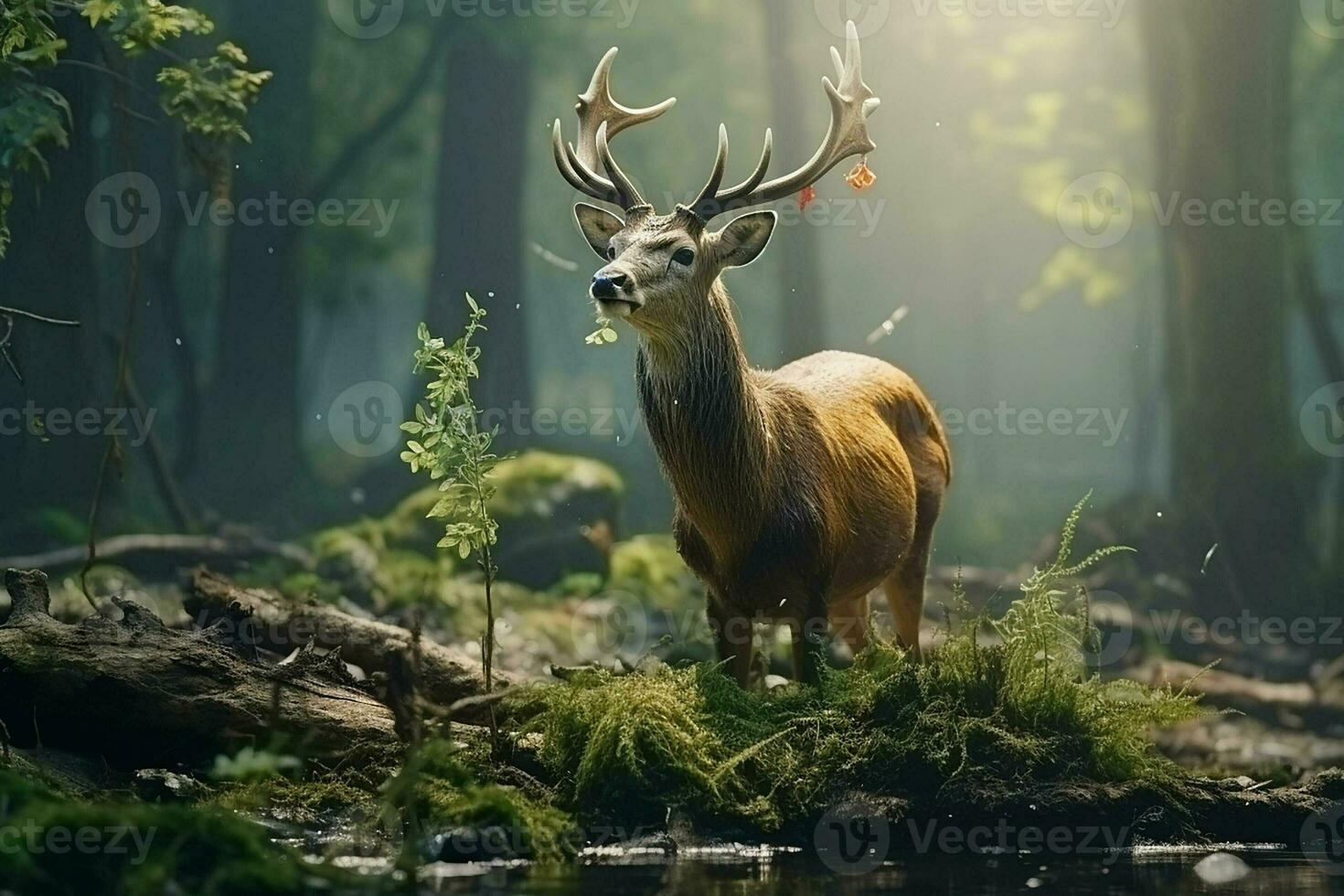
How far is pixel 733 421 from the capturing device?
6.55 m

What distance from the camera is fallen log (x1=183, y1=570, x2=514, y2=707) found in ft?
22.5

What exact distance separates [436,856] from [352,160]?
48.7ft

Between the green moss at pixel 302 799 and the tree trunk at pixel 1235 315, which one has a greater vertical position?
the tree trunk at pixel 1235 315

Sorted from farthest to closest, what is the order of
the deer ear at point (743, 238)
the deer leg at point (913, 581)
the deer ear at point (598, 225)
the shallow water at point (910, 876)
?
the deer leg at point (913, 581) < the deer ear at point (598, 225) < the deer ear at point (743, 238) < the shallow water at point (910, 876)

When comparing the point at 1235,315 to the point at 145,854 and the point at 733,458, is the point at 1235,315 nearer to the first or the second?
the point at 733,458

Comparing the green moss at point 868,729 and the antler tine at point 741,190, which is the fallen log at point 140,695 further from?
the antler tine at point 741,190

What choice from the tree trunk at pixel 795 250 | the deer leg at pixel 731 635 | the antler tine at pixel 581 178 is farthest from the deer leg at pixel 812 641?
the tree trunk at pixel 795 250

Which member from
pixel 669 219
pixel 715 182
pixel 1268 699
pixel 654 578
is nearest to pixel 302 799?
pixel 669 219

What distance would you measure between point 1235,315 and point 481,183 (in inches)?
365

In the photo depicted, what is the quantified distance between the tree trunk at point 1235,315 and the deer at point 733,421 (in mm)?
7224

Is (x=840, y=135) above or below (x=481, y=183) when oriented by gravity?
below

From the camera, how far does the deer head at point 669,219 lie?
20.6 feet

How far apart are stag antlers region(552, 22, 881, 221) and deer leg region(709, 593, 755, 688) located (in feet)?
6.09

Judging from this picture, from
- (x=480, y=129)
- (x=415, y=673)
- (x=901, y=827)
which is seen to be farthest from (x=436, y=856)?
(x=480, y=129)
